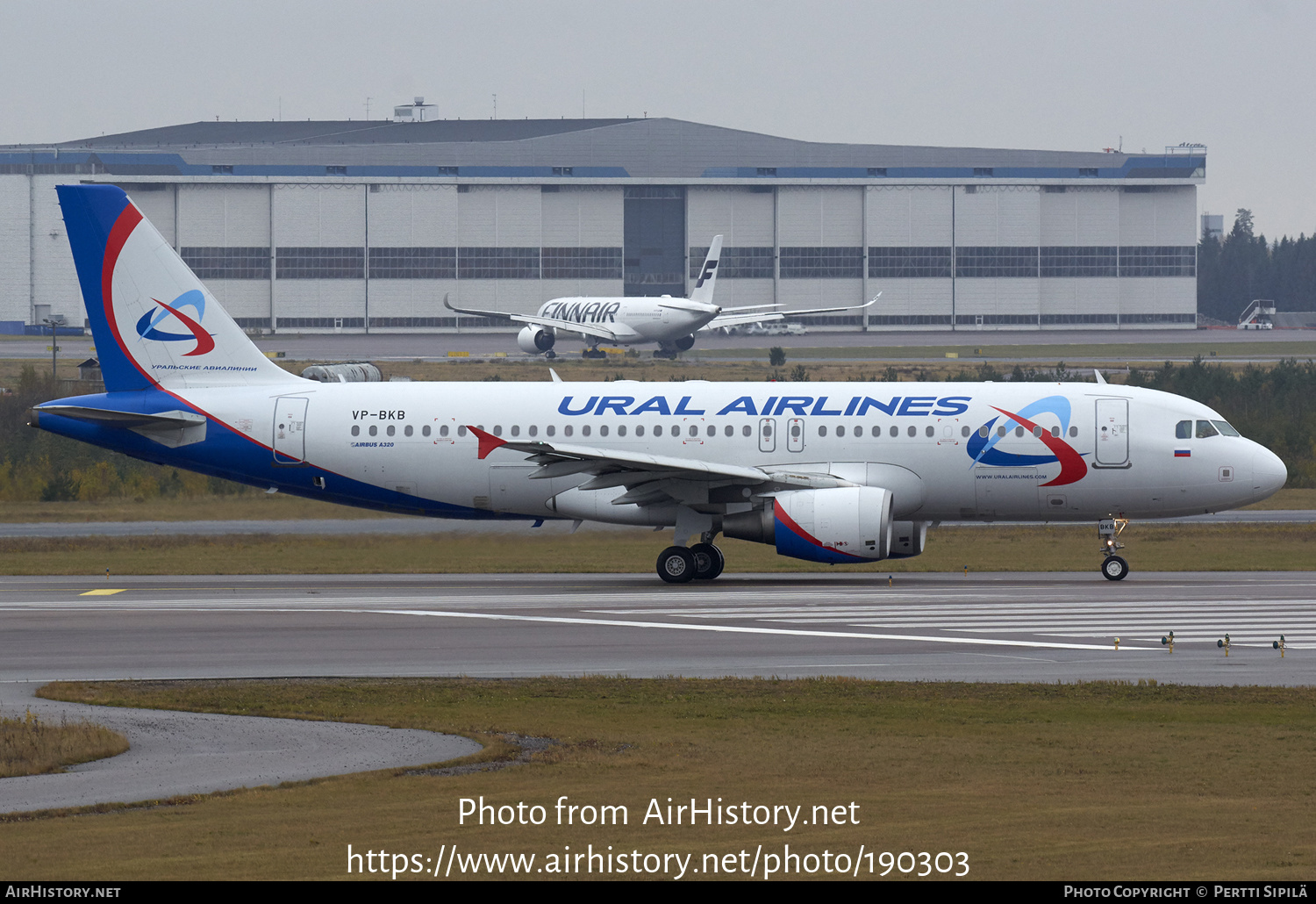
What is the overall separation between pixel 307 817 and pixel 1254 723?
11100 mm

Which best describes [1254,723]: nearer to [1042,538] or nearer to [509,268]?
[1042,538]

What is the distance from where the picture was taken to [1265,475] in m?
35.5

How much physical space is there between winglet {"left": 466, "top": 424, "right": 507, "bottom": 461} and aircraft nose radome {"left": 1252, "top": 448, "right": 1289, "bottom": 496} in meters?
16.4

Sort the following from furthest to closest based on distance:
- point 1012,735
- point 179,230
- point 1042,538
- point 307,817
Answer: point 179,230 < point 1042,538 < point 1012,735 < point 307,817

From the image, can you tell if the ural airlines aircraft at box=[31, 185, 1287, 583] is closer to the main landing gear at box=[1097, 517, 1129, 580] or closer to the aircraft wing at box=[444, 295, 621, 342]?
the main landing gear at box=[1097, 517, 1129, 580]

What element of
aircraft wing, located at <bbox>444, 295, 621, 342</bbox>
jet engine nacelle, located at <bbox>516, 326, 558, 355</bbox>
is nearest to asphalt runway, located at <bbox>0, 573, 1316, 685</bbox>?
aircraft wing, located at <bbox>444, 295, 621, 342</bbox>

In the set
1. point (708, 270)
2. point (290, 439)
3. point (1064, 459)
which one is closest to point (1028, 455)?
point (1064, 459)

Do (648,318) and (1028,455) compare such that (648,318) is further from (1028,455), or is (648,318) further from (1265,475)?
(1265,475)

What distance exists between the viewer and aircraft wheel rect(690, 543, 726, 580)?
3547 cm

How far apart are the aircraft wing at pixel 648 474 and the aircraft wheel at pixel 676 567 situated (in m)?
1.21

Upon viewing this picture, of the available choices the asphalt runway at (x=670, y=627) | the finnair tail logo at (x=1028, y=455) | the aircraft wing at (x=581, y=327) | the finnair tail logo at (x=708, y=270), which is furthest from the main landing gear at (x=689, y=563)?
the finnair tail logo at (x=708, y=270)

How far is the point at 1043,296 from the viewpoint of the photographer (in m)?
138

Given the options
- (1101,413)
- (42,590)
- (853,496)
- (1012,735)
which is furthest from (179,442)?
(1012,735)

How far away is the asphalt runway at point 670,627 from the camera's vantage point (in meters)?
23.5
